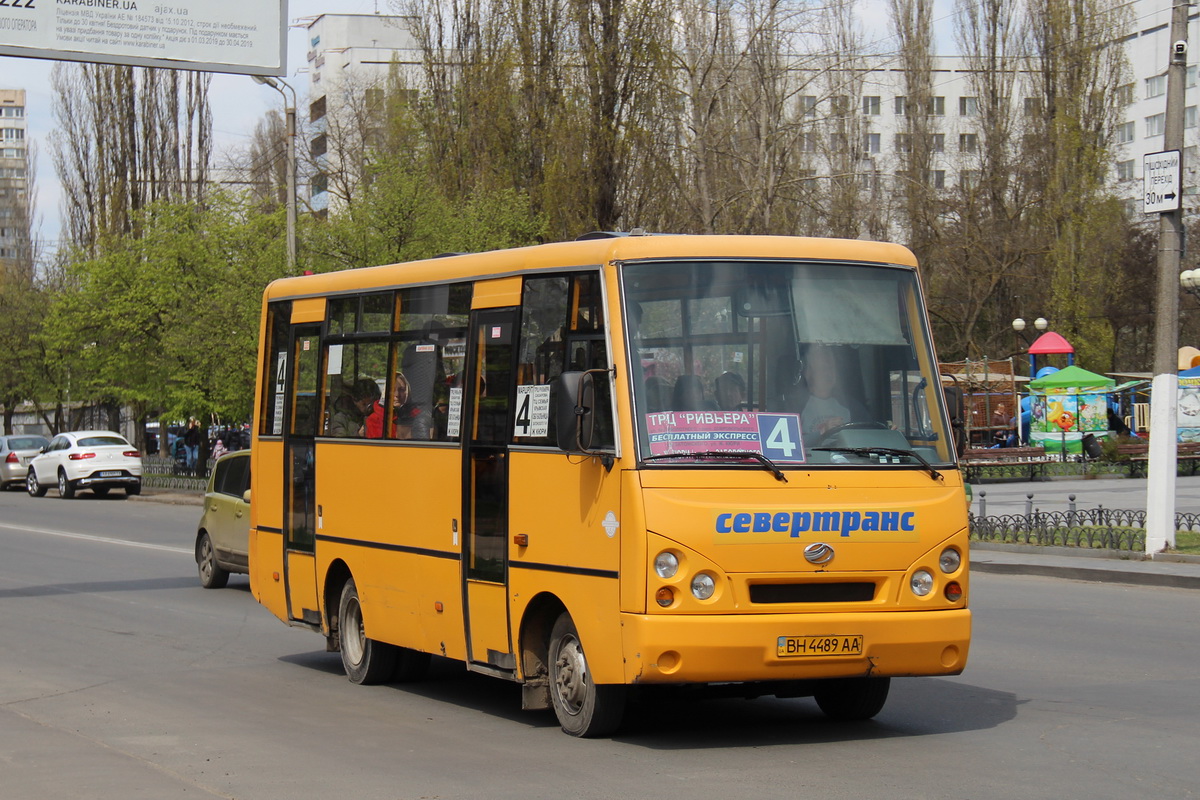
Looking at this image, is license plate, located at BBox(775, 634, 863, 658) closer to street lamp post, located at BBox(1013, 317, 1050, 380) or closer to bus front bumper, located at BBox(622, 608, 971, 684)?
bus front bumper, located at BBox(622, 608, 971, 684)

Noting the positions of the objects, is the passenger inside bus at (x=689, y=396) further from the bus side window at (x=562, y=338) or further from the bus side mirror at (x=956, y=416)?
the bus side mirror at (x=956, y=416)

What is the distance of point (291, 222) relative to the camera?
111ft

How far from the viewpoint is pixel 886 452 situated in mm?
8375

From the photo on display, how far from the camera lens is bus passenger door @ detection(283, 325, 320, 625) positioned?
11.7 meters

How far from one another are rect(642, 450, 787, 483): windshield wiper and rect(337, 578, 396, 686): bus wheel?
Result: 3722mm

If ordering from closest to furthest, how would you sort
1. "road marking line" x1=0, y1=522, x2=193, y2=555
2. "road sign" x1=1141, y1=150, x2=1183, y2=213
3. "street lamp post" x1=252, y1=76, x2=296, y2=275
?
"road sign" x1=1141, y1=150, x2=1183, y2=213 → "road marking line" x1=0, y1=522, x2=193, y2=555 → "street lamp post" x1=252, y1=76, x2=296, y2=275

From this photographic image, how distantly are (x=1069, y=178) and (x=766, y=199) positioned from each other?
2225cm

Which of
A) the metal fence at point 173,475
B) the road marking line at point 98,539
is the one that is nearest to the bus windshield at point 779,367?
the road marking line at point 98,539

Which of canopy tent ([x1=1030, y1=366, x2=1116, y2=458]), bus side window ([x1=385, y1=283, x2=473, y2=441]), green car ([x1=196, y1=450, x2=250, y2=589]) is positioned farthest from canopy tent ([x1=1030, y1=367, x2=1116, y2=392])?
bus side window ([x1=385, y1=283, x2=473, y2=441])

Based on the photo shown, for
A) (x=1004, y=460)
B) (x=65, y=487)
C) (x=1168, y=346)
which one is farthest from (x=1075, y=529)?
(x=65, y=487)

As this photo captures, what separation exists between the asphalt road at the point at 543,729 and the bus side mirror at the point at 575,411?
161 cm

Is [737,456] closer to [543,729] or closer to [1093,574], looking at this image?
[543,729]

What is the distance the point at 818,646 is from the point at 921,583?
71cm

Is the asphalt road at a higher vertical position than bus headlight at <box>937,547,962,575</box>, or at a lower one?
lower
